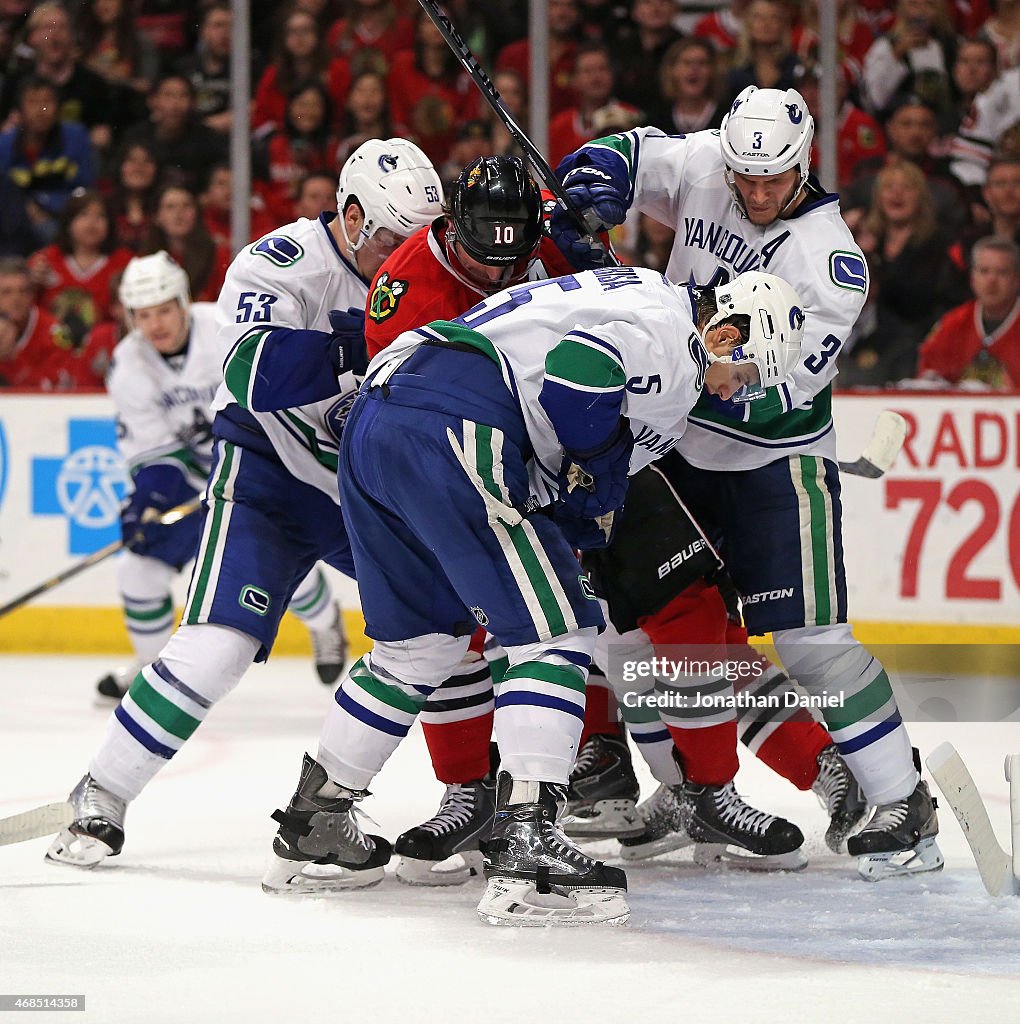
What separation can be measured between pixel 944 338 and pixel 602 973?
12.2 feet

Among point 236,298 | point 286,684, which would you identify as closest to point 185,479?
point 286,684

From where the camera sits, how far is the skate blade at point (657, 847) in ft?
10.5

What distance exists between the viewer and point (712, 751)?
10.2ft

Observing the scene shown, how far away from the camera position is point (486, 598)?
2566 mm

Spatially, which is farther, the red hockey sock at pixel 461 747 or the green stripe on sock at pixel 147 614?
the green stripe on sock at pixel 147 614

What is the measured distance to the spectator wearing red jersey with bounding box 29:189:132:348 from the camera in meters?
6.49

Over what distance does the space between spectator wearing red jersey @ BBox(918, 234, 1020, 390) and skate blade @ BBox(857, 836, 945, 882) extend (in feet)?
9.07

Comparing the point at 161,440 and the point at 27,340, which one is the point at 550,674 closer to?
the point at 161,440

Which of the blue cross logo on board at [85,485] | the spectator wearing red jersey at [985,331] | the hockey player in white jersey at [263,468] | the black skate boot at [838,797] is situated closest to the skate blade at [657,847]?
the black skate boot at [838,797]

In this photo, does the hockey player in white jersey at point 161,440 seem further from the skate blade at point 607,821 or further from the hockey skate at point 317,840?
the hockey skate at point 317,840

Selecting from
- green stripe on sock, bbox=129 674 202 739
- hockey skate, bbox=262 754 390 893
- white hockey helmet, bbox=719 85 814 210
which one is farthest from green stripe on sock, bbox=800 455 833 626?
green stripe on sock, bbox=129 674 202 739

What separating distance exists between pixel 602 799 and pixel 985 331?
9.44ft

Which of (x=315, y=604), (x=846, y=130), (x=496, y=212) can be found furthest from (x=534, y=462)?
(x=846, y=130)

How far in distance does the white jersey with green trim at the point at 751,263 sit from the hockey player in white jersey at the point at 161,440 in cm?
232
